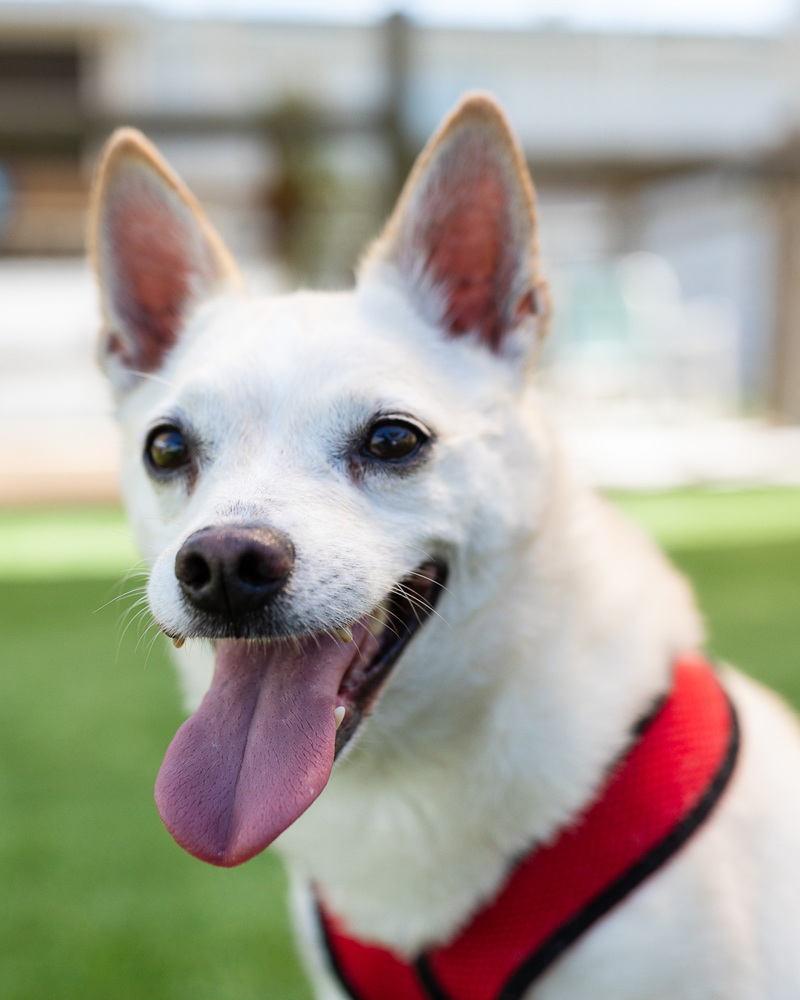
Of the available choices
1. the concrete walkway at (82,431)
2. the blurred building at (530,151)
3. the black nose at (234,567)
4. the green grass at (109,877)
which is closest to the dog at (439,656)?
the black nose at (234,567)

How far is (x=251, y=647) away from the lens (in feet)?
4.20

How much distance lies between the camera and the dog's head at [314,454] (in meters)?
1.16

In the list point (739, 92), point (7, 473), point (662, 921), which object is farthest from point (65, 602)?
point (739, 92)

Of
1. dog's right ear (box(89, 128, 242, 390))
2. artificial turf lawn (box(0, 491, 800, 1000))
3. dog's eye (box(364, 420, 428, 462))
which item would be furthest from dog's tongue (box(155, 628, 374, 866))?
dog's right ear (box(89, 128, 242, 390))

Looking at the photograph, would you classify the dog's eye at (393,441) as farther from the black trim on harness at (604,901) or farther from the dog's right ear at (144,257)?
the black trim on harness at (604,901)

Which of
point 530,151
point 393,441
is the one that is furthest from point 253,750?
point 530,151

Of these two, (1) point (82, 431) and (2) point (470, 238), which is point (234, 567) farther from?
(1) point (82, 431)

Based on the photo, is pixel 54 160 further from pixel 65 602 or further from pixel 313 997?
pixel 313 997

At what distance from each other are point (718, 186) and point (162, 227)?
21.8ft

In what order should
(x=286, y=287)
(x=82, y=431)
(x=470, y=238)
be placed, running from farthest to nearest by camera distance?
(x=82, y=431), (x=286, y=287), (x=470, y=238)

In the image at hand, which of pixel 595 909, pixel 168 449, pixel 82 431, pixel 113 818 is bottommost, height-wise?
pixel 82 431

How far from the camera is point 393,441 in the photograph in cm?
135

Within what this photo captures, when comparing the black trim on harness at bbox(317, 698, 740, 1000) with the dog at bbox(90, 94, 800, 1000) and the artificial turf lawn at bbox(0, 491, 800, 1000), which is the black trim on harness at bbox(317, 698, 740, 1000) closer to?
the dog at bbox(90, 94, 800, 1000)

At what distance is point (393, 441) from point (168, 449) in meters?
0.35
